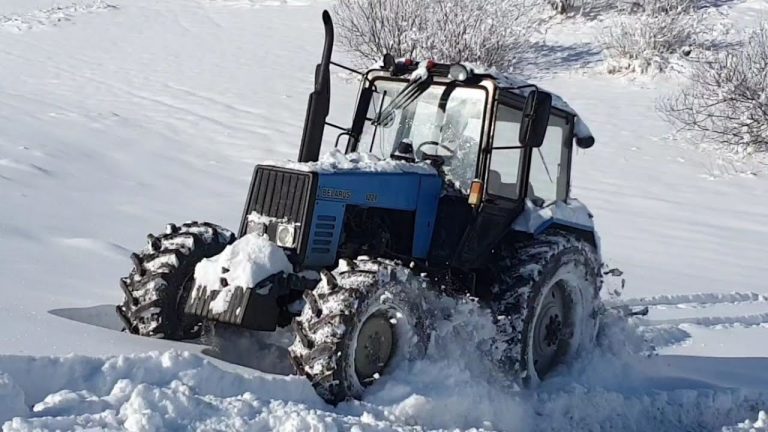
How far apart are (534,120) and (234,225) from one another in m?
5.53

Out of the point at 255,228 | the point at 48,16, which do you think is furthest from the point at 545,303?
the point at 48,16

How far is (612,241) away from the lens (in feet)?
42.2

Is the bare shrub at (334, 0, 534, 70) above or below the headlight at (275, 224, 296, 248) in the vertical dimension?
above

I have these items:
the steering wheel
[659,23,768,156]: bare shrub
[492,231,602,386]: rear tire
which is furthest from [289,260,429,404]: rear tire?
[659,23,768,156]: bare shrub

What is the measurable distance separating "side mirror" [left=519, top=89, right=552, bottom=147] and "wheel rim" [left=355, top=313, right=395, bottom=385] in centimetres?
152

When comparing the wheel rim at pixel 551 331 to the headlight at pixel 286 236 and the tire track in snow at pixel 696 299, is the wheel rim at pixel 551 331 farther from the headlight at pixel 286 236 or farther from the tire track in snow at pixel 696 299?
the tire track in snow at pixel 696 299

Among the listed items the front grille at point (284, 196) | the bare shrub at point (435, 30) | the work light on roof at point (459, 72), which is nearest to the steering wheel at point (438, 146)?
the work light on roof at point (459, 72)

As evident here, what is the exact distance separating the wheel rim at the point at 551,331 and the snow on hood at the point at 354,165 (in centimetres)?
138

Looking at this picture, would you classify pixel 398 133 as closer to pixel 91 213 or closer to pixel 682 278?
pixel 91 213

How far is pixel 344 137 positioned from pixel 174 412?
10.8ft

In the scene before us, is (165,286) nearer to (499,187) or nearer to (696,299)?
(499,187)

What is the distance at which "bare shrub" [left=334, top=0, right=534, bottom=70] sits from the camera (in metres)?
23.8

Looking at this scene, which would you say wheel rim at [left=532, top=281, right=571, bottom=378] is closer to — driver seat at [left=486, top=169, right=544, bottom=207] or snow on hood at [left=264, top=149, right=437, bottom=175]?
driver seat at [left=486, top=169, right=544, bottom=207]

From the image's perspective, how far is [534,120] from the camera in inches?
219
